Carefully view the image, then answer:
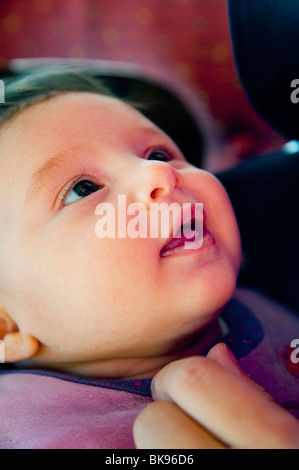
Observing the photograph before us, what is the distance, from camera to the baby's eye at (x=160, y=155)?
704mm

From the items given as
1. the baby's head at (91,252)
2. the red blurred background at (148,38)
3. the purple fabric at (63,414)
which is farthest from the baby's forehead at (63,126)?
the red blurred background at (148,38)

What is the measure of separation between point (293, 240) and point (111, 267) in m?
0.40

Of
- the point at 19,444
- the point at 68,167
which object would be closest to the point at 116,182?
the point at 68,167

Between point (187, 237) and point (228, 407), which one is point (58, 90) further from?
point (228, 407)

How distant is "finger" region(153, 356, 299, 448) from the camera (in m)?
0.36

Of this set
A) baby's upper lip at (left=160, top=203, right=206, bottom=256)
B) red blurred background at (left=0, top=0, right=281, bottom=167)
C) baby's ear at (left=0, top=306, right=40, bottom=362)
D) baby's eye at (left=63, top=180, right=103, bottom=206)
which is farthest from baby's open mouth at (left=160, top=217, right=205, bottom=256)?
red blurred background at (left=0, top=0, right=281, bottom=167)

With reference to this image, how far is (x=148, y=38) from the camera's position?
2.12 meters

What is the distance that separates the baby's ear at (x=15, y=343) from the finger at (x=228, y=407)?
0.89 feet

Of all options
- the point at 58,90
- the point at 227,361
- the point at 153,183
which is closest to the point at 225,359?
the point at 227,361

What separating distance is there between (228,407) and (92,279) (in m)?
0.23

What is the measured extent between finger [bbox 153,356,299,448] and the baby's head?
0.14m

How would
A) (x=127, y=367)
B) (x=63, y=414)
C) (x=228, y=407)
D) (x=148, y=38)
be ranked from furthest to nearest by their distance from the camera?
1. (x=148, y=38)
2. (x=127, y=367)
3. (x=63, y=414)
4. (x=228, y=407)

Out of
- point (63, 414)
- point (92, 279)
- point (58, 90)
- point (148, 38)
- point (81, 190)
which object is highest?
point (148, 38)

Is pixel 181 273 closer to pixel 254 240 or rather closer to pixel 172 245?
pixel 172 245
